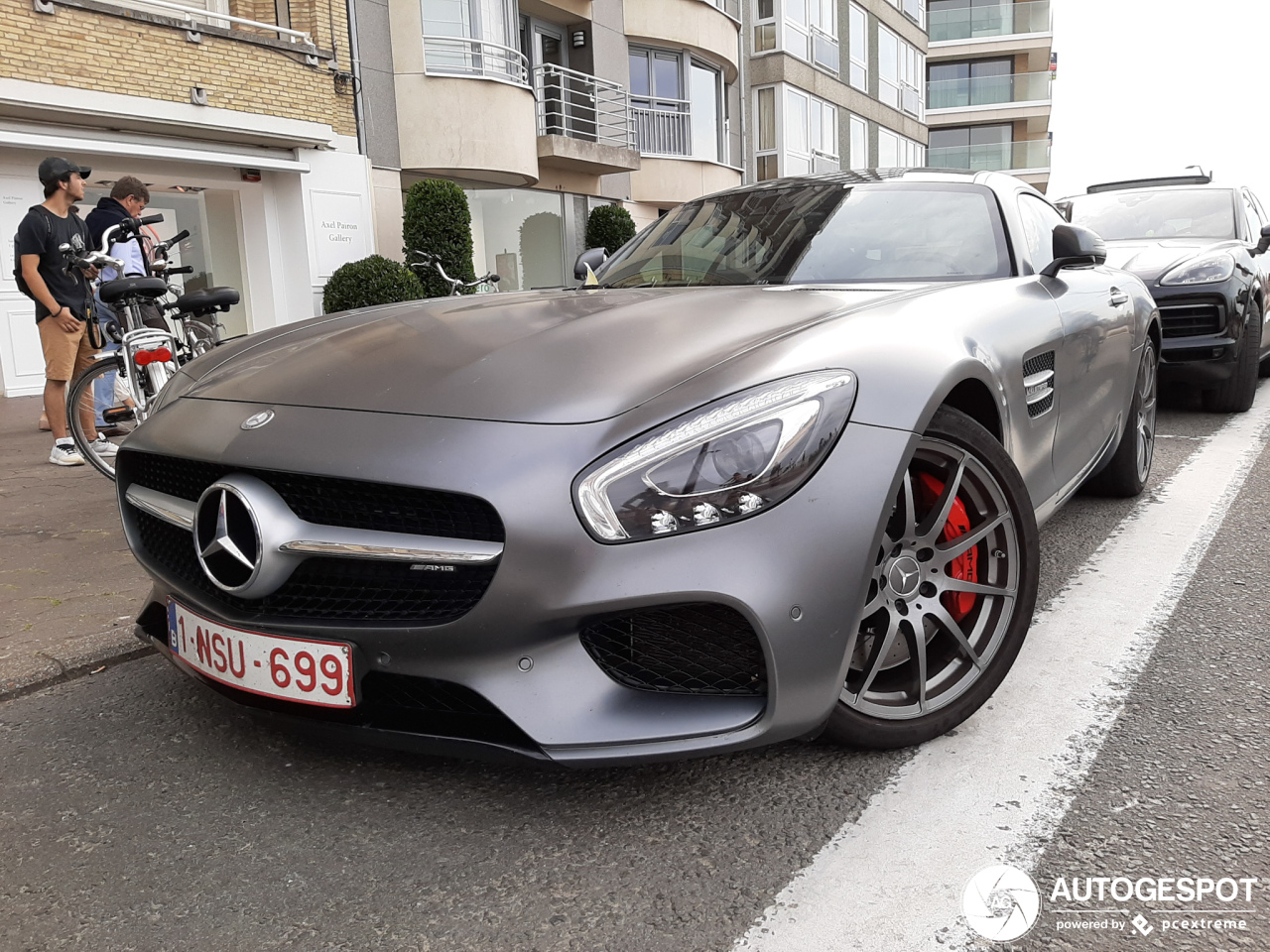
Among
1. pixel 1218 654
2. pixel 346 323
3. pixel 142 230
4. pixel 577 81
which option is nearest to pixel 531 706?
pixel 346 323

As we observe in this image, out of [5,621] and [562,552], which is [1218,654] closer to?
[562,552]

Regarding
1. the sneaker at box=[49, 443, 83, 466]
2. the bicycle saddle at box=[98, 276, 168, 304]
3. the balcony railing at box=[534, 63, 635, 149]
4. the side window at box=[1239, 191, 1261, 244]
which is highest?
the balcony railing at box=[534, 63, 635, 149]

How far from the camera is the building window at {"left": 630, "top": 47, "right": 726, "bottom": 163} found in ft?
63.5

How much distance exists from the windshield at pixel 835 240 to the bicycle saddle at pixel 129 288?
2.61 metres

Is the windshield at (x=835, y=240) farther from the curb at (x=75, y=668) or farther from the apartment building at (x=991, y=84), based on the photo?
the apartment building at (x=991, y=84)

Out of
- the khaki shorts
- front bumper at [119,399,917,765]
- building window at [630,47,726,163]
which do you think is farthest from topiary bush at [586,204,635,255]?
A: front bumper at [119,399,917,765]

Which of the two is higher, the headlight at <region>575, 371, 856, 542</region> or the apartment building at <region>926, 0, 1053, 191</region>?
the apartment building at <region>926, 0, 1053, 191</region>

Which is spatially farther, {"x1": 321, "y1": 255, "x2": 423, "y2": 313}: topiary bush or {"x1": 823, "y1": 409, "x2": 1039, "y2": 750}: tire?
{"x1": 321, "y1": 255, "x2": 423, "y2": 313}: topiary bush

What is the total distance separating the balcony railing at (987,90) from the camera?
39062 millimetres

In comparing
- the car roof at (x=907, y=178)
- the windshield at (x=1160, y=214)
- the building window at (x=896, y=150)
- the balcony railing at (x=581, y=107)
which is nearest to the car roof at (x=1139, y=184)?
the windshield at (x=1160, y=214)

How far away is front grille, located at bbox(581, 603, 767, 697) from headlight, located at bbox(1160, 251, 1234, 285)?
19.1ft

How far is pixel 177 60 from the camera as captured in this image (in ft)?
36.1

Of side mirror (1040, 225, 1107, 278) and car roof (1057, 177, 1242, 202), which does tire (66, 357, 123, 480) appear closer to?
side mirror (1040, 225, 1107, 278)

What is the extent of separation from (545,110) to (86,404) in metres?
13.2
